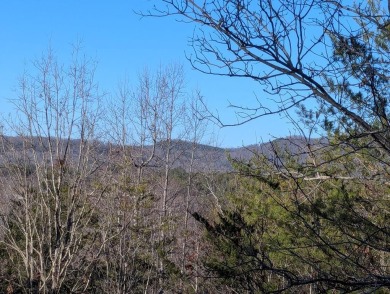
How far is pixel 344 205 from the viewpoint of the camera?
5.30 metres

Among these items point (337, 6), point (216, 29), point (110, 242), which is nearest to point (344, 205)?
point (337, 6)

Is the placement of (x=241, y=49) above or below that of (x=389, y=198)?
above

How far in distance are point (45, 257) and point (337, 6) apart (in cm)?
981

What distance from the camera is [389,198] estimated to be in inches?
225

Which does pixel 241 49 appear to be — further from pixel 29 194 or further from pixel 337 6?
pixel 29 194

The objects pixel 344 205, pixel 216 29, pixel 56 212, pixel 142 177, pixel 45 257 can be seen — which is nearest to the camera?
pixel 216 29

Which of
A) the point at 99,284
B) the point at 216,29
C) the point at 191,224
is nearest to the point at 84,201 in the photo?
the point at 99,284

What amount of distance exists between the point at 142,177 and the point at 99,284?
118 inches

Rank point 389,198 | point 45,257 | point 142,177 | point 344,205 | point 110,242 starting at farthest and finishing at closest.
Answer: point 142,177 → point 110,242 → point 45,257 → point 389,198 → point 344,205

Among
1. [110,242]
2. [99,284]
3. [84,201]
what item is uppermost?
[84,201]

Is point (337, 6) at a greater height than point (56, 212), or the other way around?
point (337, 6)

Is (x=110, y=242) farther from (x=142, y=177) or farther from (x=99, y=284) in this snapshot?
(x=142, y=177)

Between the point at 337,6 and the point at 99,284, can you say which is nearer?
the point at 337,6

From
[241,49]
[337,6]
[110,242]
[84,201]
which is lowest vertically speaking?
[110,242]
